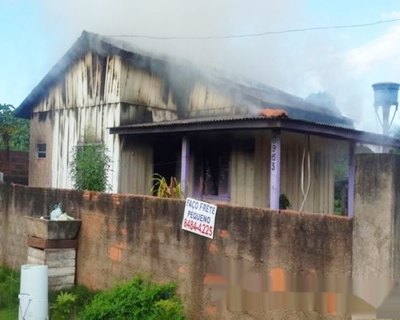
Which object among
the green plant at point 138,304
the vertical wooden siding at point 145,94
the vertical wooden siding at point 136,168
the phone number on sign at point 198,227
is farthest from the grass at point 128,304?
the vertical wooden siding at point 145,94

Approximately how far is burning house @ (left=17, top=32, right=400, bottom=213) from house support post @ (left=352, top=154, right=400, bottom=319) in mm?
4625

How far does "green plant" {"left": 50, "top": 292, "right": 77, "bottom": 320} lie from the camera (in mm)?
6801

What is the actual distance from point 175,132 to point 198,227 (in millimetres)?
3846

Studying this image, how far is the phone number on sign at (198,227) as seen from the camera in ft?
18.9

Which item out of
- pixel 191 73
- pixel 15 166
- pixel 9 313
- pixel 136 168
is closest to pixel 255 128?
pixel 191 73

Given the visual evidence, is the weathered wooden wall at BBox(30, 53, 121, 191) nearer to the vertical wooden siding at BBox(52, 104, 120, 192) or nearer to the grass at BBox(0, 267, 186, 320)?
the vertical wooden siding at BBox(52, 104, 120, 192)

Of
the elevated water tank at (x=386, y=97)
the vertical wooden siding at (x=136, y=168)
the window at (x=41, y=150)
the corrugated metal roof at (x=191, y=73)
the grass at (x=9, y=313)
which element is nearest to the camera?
the grass at (x=9, y=313)

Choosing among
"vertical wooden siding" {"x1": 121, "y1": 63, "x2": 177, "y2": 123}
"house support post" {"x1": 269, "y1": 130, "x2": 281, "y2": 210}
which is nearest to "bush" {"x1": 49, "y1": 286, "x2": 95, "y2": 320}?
"house support post" {"x1": 269, "y1": 130, "x2": 281, "y2": 210}

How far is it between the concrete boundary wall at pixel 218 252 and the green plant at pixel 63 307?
22.3 inches

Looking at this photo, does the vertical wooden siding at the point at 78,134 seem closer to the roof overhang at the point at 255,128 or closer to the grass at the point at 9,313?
the roof overhang at the point at 255,128

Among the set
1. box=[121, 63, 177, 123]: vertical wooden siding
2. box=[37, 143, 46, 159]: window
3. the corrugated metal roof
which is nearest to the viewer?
the corrugated metal roof

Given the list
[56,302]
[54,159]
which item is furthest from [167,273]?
[54,159]

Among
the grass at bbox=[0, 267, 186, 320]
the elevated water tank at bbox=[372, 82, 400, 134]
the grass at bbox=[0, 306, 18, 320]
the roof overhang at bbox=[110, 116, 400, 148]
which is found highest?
the elevated water tank at bbox=[372, 82, 400, 134]

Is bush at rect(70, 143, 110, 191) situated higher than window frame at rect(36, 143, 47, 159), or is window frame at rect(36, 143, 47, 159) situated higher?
window frame at rect(36, 143, 47, 159)
